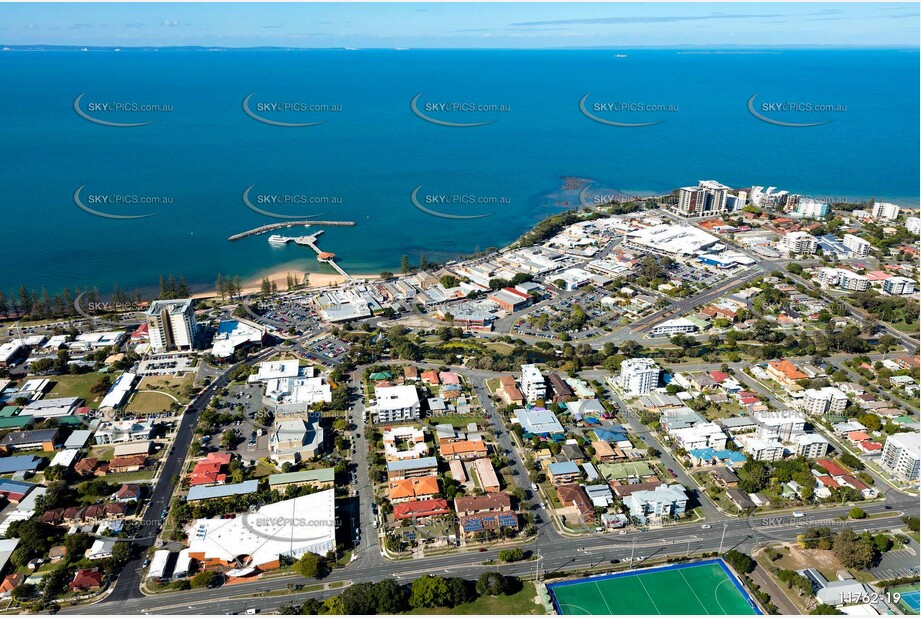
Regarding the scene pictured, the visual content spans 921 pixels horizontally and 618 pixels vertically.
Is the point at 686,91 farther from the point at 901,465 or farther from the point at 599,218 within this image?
the point at 901,465

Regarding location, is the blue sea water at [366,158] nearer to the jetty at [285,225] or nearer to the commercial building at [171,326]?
the jetty at [285,225]

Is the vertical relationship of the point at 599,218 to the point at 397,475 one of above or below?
above

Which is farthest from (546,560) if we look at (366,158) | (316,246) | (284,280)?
(366,158)

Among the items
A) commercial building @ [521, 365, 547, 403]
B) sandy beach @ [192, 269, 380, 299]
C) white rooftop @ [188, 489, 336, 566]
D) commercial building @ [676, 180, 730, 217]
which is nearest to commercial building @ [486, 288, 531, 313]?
commercial building @ [521, 365, 547, 403]

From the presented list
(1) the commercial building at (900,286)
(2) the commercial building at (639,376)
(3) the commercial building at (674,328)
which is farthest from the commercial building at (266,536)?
(1) the commercial building at (900,286)

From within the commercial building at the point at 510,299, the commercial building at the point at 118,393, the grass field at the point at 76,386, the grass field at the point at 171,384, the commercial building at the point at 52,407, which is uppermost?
the commercial building at the point at 510,299

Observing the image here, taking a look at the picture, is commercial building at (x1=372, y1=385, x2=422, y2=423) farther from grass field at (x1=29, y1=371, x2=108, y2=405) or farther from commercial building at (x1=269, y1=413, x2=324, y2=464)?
grass field at (x1=29, y1=371, x2=108, y2=405)

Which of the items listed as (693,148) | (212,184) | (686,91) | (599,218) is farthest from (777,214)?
(686,91)
